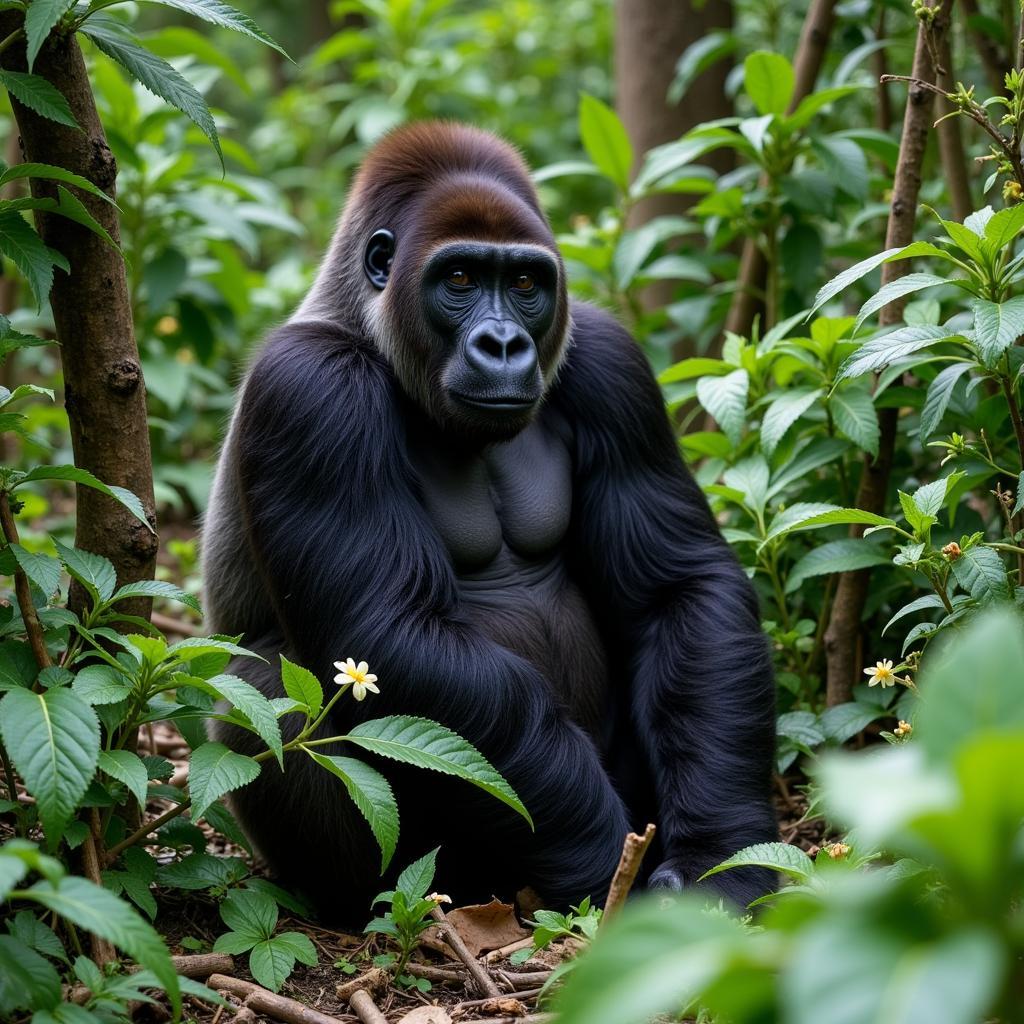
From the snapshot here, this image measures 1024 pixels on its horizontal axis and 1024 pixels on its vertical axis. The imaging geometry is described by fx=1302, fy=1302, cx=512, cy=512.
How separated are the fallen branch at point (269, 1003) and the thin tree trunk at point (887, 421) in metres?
2.25

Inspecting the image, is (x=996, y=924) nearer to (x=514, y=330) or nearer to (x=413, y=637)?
(x=413, y=637)

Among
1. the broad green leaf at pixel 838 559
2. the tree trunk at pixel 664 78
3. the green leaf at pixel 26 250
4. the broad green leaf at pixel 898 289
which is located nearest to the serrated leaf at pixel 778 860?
the broad green leaf at pixel 838 559

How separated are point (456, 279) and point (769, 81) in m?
2.01

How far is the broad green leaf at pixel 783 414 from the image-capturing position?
14.4 feet

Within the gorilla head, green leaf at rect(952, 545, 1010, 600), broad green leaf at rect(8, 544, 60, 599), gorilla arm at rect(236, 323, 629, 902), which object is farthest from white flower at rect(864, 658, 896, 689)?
broad green leaf at rect(8, 544, 60, 599)

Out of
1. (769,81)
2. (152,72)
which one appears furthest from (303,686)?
(769,81)

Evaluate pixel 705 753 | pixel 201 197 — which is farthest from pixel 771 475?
pixel 201 197

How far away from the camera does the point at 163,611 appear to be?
22.2 ft

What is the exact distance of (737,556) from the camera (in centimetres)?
473

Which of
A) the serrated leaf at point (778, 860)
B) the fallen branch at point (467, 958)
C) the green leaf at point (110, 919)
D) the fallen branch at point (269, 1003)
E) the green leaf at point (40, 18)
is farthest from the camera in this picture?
the fallen branch at point (467, 958)

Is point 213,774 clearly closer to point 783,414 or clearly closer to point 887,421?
point 783,414

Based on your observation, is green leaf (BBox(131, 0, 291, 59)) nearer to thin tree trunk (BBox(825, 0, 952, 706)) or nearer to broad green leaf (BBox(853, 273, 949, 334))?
broad green leaf (BBox(853, 273, 949, 334))

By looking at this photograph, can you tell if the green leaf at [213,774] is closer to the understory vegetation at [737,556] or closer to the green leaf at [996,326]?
the understory vegetation at [737,556]

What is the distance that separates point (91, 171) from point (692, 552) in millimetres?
2306
